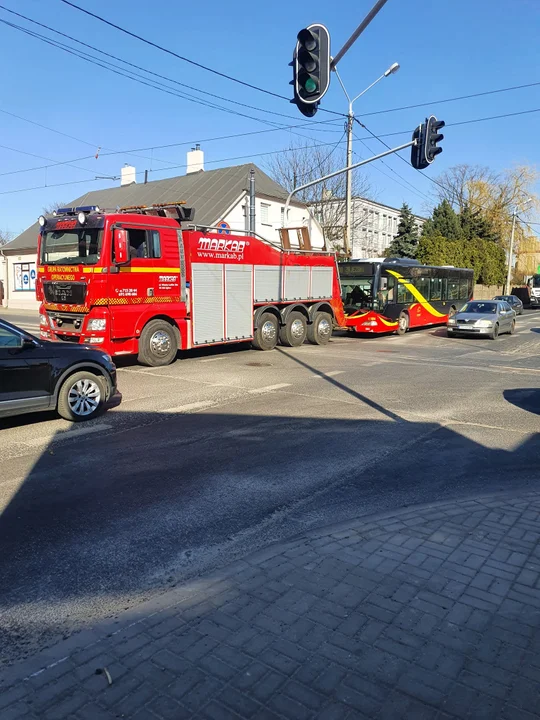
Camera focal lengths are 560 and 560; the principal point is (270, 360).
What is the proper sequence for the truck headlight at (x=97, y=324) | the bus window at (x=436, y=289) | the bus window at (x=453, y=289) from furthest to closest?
the bus window at (x=453, y=289)
the bus window at (x=436, y=289)
the truck headlight at (x=97, y=324)

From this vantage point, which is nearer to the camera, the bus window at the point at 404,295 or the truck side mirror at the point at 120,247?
the truck side mirror at the point at 120,247

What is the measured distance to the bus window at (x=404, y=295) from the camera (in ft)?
73.9

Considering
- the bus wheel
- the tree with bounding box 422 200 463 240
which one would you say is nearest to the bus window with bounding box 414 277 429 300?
the bus wheel

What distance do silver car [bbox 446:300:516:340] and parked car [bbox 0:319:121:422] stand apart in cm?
1665

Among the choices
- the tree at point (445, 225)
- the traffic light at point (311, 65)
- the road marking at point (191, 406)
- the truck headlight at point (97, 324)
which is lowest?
the road marking at point (191, 406)

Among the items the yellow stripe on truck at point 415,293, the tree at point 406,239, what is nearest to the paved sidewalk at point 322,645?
the yellow stripe on truck at point 415,293

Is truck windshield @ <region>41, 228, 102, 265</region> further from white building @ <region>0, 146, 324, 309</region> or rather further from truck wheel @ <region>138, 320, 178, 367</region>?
white building @ <region>0, 146, 324, 309</region>

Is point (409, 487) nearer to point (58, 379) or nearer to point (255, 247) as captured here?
point (58, 379)

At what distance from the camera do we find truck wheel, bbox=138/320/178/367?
12500mm

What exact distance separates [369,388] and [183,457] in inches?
213

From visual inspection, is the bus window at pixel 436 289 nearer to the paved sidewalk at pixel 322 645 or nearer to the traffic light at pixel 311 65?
the traffic light at pixel 311 65

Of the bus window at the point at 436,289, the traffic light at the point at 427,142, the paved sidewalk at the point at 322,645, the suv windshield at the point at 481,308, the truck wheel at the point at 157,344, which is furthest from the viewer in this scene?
the bus window at the point at 436,289

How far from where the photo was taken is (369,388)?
35.9 feet

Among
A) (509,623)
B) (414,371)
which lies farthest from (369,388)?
(509,623)
